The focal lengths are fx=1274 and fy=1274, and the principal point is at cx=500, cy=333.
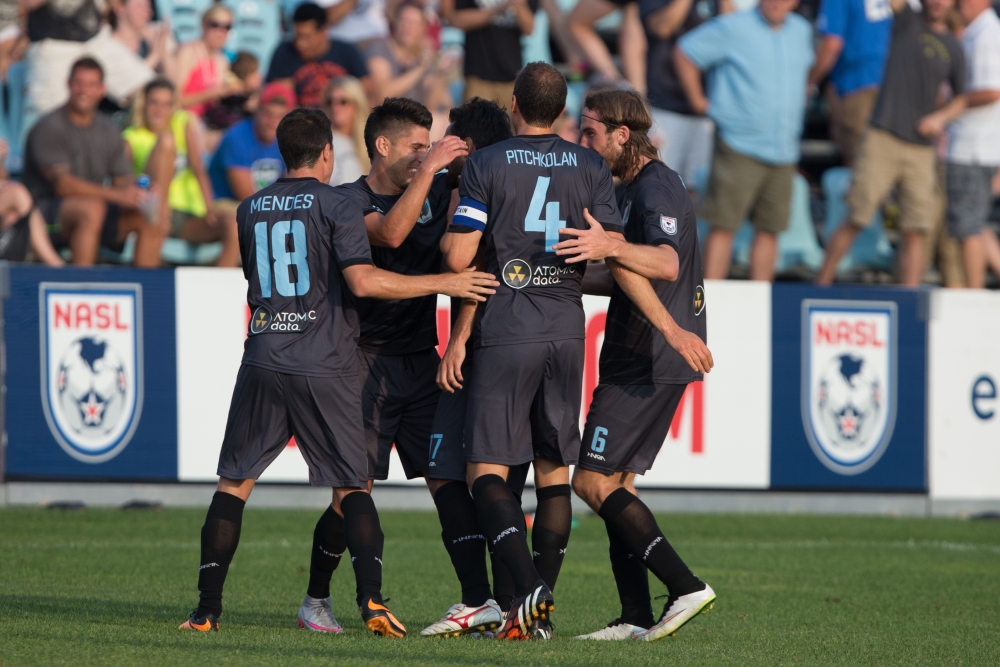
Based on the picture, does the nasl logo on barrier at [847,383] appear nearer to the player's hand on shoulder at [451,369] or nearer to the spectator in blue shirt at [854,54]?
the spectator in blue shirt at [854,54]

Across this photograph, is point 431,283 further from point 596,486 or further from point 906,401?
point 906,401

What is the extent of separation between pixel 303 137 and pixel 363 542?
1.71 m

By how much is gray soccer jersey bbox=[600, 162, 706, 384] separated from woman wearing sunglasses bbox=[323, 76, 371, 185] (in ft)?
19.3

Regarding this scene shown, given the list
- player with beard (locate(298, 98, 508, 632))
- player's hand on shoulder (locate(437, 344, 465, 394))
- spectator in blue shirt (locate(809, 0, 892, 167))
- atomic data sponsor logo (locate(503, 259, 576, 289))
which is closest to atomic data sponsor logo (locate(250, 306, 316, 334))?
player with beard (locate(298, 98, 508, 632))

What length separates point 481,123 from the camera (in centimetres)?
568

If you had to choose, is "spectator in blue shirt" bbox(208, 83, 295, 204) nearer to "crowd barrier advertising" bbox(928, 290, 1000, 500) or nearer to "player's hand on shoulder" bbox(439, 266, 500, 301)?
"crowd barrier advertising" bbox(928, 290, 1000, 500)

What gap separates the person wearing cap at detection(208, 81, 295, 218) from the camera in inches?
444

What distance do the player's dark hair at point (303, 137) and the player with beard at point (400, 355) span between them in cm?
24

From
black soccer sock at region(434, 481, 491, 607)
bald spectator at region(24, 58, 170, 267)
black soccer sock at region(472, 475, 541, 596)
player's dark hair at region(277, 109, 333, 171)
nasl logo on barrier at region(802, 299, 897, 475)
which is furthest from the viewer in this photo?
bald spectator at region(24, 58, 170, 267)

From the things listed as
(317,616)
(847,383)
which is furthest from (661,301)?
(847,383)

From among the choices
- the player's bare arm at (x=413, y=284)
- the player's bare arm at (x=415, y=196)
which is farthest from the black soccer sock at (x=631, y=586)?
the player's bare arm at (x=415, y=196)

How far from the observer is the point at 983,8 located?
40.9ft

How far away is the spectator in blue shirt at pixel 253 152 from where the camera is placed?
37.0ft

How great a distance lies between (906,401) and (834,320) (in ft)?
3.02
